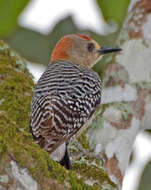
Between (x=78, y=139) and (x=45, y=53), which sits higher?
(x=45, y=53)

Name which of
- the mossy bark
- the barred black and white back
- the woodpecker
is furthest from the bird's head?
the mossy bark

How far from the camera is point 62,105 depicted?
4.04 meters

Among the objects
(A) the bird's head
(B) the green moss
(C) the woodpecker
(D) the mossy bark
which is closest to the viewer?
(D) the mossy bark

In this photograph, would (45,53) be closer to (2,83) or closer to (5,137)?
(2,83)

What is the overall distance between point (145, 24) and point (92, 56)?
1217 mm

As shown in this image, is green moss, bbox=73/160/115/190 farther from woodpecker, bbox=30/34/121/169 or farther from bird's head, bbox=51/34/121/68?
bird's head, bbox=51/34/121/68

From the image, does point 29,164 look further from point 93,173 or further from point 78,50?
point 78,50

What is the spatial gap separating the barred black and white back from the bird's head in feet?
2.42

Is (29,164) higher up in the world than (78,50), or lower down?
lower down

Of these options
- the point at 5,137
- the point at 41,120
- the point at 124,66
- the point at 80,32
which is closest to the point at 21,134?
the point at 5,137

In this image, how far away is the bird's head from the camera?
5.61m

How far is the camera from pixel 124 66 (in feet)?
14.9

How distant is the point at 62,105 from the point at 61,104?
14 mm

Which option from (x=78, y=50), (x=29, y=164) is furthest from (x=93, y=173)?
(x=78, y=50)
